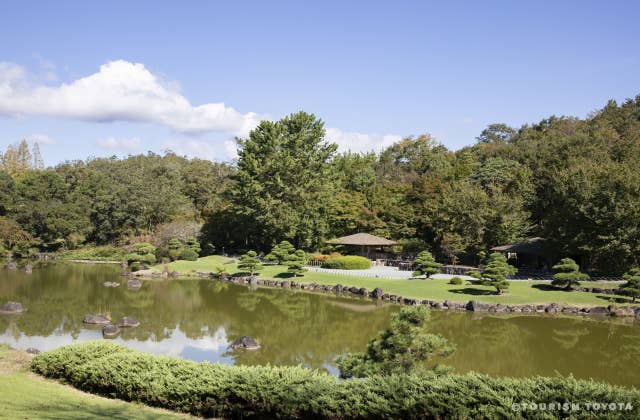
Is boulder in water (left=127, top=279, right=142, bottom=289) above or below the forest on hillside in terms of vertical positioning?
below

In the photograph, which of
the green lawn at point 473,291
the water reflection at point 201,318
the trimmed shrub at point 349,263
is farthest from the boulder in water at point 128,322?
the trimmed shrub at point 349,263

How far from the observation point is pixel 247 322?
20859 mm

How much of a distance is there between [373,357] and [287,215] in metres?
27.4

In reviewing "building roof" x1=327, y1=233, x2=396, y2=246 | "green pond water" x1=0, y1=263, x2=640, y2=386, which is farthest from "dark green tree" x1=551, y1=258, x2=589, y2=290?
"building roof" x1=327, y1=233, x2=396, y2=246

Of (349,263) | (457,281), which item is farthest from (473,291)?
(349,263)

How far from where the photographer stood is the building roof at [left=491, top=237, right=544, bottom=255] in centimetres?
3234

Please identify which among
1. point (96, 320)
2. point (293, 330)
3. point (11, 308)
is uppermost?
point (11, 308)

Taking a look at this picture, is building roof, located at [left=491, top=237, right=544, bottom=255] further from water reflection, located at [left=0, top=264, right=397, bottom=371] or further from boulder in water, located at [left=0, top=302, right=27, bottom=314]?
boulder in water, located at [left=0, top=302, right=27, bottom=314]

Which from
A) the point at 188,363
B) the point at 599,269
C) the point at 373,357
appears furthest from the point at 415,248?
the point at 188,363

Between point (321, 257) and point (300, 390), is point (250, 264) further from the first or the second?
point (300, 390)

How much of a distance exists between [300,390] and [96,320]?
48.4 feet

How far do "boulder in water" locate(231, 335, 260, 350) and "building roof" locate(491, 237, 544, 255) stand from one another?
21.0 meters

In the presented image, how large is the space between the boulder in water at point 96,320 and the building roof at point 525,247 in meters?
23.4

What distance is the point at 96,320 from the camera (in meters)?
20.2
